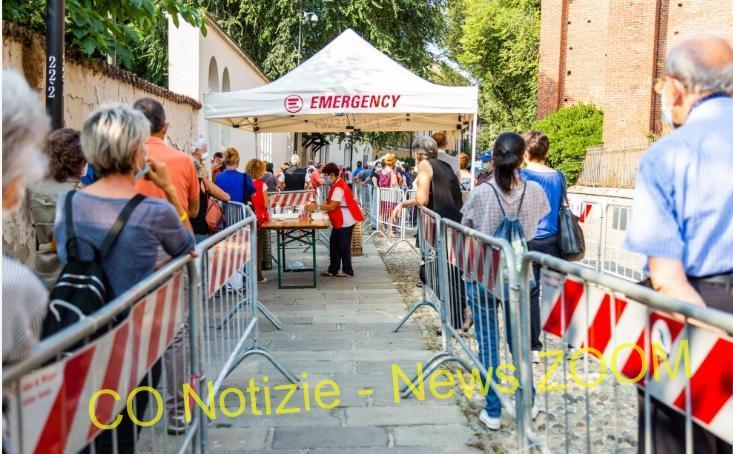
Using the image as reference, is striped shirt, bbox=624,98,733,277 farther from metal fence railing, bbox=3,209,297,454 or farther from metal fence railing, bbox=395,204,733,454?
metal fence railing, bbox=3,209,297,454

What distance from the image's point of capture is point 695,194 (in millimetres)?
2330

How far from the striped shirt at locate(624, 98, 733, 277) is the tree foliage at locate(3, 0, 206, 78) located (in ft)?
16.4

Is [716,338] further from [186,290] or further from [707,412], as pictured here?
[186,290]

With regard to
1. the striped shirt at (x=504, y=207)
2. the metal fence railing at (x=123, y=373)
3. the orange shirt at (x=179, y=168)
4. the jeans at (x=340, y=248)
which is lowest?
the jeans at (x=340, y=248)

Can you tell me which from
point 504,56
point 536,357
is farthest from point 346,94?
point 504,56

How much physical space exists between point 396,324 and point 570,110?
19.9m

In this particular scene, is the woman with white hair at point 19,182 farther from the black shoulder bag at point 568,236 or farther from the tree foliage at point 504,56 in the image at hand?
the tree foliage at point 504,56

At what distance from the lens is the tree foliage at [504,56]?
1435 inches

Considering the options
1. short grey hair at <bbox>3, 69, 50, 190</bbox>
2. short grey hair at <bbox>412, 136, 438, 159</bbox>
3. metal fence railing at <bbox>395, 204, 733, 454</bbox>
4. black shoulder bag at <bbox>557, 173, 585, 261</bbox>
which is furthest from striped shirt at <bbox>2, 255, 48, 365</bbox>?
short grey hair at <bbox>412, 136, 438, 159</bbox>

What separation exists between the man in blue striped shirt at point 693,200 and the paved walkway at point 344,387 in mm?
2100

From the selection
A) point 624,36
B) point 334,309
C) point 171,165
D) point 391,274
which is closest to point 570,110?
point 624,36

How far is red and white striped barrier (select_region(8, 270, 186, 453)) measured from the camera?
1.62 meters

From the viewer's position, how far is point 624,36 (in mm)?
22625

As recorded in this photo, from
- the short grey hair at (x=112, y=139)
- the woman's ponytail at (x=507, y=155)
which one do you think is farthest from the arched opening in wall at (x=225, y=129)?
the short grey hair at (x=112, y=139)
